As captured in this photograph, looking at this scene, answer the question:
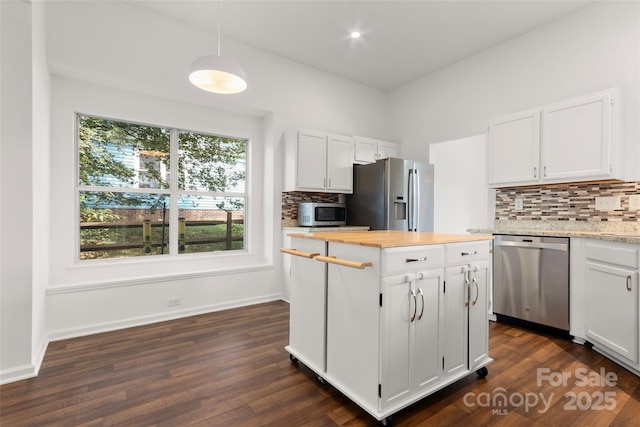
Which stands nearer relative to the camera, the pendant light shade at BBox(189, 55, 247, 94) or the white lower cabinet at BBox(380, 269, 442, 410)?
the white lower cabinet at BBox(380, 269, 442, 410)

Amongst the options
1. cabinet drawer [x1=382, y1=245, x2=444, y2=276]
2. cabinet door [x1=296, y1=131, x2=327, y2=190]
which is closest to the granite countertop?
cabinet drawer [x1=382, y1=245, x2=444, y2=276]

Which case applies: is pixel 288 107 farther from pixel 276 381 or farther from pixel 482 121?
pixel 276 381

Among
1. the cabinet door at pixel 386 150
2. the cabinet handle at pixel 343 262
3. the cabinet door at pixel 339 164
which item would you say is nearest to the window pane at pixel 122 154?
the cabinet door at pixel 339 164

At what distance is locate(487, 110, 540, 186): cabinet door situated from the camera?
318 cm

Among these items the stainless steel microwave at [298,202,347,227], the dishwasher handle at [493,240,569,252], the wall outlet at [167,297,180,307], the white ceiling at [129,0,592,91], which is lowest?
the wall outlet at [167,297,180,307]

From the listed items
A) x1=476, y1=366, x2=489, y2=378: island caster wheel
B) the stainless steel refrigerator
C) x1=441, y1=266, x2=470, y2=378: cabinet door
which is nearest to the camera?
x1=441, y1=266, x2=470, y2=378: cabinet door

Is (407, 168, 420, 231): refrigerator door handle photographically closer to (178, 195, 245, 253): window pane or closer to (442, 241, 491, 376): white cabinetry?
(442, 241, 491, 376): white cabinetry

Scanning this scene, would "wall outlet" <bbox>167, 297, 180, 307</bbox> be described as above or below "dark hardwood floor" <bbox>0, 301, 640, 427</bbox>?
above

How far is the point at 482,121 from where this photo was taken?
13.1ft

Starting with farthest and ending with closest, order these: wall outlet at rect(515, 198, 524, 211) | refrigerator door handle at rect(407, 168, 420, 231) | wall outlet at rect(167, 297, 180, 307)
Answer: refrigerator door handle at rect(407, 168, 420, 231)
wall outlet at rect(515, 198, 524, 211)
wall outlet at rect(167, 297, 180, 307)

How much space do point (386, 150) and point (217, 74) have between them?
3135mm

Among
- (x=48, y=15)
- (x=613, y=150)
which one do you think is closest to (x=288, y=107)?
(x=48, y=15)

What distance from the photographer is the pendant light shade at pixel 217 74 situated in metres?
2.14

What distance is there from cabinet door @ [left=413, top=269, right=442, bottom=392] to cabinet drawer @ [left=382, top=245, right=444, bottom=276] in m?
0.05
